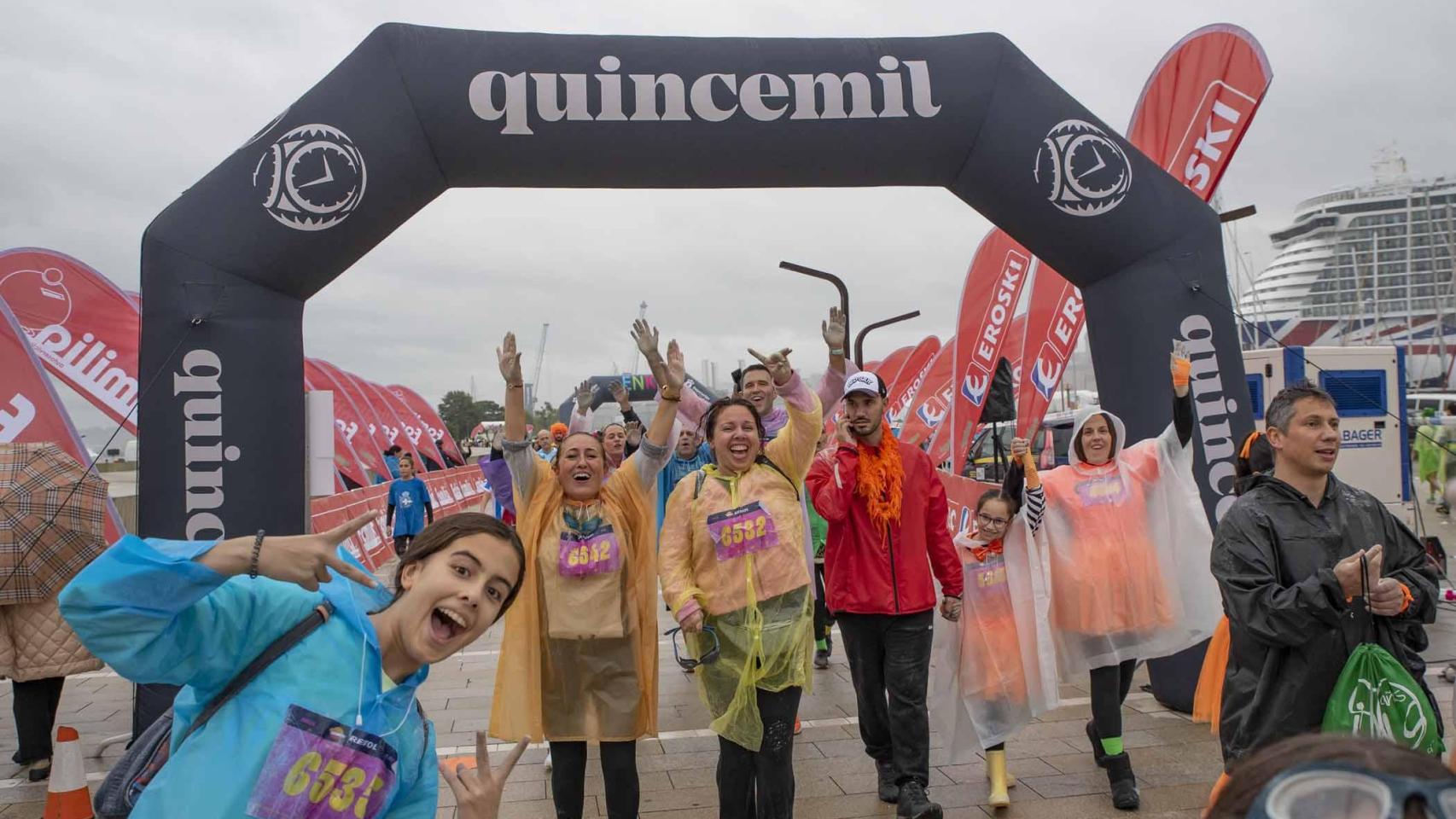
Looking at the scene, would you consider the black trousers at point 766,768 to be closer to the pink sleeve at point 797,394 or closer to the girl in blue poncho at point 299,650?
the pink sleeve at point 797,394

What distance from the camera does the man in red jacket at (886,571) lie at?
4.13m

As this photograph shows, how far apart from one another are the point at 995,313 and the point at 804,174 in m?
4.65

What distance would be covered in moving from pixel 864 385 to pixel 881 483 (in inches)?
16.9

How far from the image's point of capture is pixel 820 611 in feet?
22.2

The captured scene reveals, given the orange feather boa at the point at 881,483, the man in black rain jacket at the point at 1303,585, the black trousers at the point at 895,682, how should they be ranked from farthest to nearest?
the orange feather boa at the point at 881,483, the black trousers at the point at 895,682, the man in black rain jacket at the point at 1303,585

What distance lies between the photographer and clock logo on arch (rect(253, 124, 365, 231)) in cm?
500

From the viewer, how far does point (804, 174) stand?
5.62 meters

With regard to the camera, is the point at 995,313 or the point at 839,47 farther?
the point at 995,313

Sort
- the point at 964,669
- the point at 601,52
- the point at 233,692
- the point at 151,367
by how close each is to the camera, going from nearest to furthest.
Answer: the point at 233,692 → the point at 964,669 → the point at 151,367 → the point at 601,52

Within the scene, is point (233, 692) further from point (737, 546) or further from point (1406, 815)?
point (737, 546)

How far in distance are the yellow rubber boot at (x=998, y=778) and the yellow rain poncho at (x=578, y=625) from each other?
1536mm

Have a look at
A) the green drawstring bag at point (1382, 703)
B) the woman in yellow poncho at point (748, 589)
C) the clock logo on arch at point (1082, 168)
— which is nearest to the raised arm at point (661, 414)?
the woman in yellow poncho at point (748, 589)

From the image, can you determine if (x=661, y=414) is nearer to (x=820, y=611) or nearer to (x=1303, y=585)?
(x=1303, y=585)

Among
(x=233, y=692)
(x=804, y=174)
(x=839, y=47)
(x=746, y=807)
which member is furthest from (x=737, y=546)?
(x=839, y=47)
